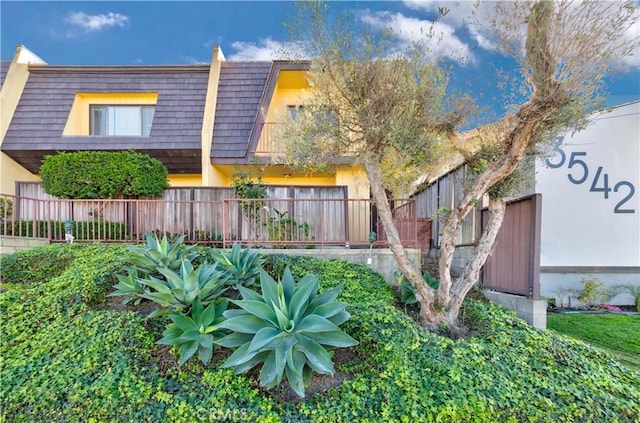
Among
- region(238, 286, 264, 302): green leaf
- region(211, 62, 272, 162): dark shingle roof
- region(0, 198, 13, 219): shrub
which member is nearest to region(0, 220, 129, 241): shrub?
region(0, 198, 13, 219): shrub

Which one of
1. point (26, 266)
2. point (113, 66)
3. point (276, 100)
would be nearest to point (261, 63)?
point (276, 100)

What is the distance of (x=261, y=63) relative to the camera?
10.5m

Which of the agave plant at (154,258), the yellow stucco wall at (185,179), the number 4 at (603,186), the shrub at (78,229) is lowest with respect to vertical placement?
the agave plant at (154,258)

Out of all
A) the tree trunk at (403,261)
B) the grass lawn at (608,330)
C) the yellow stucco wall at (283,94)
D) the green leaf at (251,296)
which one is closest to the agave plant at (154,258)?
the green leaf at (251,296)

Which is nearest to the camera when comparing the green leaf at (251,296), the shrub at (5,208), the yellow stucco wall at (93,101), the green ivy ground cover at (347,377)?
the green ivy ground cover at (347,377)

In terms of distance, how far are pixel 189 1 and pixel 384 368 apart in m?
9.39

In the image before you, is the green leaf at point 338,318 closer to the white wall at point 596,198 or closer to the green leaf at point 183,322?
the green leaf at point 183,322

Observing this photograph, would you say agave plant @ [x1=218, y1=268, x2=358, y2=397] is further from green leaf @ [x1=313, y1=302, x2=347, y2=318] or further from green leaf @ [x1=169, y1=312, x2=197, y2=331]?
green leaf @ [x1=169, y1=312, x2=197, y2=331]

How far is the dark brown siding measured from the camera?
461 cm

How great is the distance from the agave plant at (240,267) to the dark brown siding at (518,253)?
3.80 meters

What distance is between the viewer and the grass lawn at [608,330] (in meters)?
4.10

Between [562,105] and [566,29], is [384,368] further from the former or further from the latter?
[566,29]

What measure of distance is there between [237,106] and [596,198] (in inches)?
379

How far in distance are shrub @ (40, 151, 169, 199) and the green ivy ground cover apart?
13.7 feet
